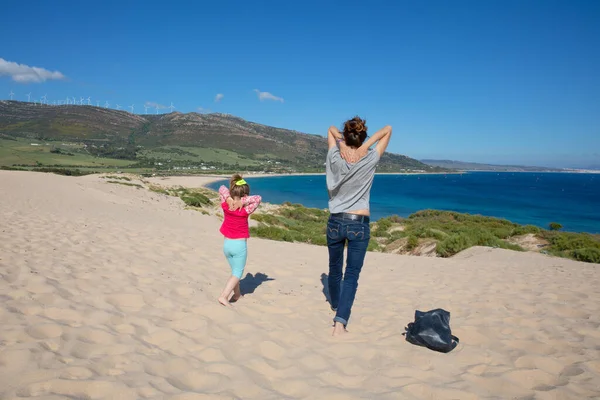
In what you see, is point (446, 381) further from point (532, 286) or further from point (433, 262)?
point (433, 262)

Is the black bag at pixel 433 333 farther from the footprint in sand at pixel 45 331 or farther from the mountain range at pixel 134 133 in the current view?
the mountain range at pixel 134 133

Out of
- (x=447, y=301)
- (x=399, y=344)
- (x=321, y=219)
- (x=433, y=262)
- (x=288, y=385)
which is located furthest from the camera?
(x=321, y=219)

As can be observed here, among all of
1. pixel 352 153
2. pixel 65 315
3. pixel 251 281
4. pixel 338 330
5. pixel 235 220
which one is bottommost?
pixel 251 281

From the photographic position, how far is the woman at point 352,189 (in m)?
3.64

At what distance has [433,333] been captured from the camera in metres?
3.49

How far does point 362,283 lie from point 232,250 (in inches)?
120

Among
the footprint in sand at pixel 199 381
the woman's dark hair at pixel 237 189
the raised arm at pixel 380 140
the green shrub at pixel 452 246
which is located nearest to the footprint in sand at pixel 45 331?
the footprint in sand at pixel 199 381

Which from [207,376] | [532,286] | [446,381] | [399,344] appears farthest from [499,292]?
[207,376]

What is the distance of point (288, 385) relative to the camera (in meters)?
2.75

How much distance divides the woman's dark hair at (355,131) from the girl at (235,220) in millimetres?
1398

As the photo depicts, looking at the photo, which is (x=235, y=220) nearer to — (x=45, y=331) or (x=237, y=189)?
(x=237, y=189)

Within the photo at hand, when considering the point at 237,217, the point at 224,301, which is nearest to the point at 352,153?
the point at 237,217

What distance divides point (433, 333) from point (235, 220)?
2.55m

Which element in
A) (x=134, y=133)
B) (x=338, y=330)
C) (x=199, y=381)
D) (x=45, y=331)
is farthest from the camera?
(x=134, y=133)
